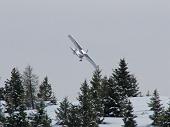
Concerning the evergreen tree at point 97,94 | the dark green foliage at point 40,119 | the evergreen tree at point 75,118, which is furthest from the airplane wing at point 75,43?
the evergreen tree at point 75,118

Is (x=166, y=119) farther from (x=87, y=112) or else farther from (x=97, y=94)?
(x=97, y=94)

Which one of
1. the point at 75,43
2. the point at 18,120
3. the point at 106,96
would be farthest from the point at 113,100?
the point at 75,43

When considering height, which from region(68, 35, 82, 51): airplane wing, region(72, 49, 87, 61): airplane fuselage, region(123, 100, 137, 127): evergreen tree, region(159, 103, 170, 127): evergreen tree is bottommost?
region(159, 103, 170, 127): evergreen tree

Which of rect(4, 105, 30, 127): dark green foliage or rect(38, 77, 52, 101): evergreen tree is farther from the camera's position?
rect(38, 77, 52, 101): evergreen tree

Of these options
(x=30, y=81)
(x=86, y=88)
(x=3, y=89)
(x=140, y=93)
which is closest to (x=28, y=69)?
(x=30, y=81)

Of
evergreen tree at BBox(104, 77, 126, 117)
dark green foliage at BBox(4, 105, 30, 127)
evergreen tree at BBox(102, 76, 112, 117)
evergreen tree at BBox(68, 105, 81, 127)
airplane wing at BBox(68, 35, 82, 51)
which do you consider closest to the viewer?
dark green foliage at BBox(4, 105, 30, 127)

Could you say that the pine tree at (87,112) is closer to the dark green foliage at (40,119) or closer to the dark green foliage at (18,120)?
the dark green foliage at (40,119)

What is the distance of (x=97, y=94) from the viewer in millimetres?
83000

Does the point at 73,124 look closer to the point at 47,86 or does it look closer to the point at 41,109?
the point at 41,109

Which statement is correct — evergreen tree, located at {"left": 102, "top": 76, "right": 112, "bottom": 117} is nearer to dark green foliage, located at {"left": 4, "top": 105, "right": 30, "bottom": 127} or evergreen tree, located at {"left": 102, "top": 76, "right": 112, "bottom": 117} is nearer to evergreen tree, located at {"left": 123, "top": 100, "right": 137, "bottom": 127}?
evergreen tree, located at {"left": 123, "top": 100, "right": 137, "bottom": 127}

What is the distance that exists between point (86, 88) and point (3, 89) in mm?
63997

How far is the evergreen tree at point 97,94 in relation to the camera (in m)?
80.5

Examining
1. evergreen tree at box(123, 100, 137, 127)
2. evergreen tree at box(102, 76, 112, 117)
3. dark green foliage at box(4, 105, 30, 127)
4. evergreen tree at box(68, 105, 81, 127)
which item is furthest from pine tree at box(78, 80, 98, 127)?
evergreen tree at box(102, 76, 112, 117)

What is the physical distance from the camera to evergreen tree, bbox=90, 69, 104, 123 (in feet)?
264
